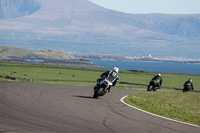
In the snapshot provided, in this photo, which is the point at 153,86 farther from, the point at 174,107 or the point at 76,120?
the point at 76,120

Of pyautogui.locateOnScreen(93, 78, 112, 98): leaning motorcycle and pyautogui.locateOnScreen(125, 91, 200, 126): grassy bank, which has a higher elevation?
pyautogui.locateOnScreen(93, 78, 112, 98): leaning motorcycle

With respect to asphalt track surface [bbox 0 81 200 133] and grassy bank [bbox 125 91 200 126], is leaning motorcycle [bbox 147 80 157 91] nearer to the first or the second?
grassy bank [bbox 125 91 200 126]

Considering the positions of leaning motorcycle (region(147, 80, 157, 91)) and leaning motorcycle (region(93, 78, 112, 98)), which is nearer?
leaning motorcycle (region(93, 78, 112, 98))

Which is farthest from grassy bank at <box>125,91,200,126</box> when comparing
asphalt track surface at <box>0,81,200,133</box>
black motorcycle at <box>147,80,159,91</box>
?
black motorcycle at <box>147,80,159,91</box>

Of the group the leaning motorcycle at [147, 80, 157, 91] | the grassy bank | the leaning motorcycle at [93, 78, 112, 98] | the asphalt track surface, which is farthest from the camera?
the leaning motorcycle at [147, 80, 157, 91]

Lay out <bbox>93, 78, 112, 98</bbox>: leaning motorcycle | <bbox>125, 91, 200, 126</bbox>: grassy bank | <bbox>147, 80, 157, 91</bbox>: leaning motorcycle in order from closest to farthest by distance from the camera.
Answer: <bbox>125, 91, 200, 126</bbox>: grassy bank → <bbox>93, 78, 112, 98</bbox>: leaning motorcycle → <bbox>147, 80, 157, 91</bbox>: leaning motorcycle

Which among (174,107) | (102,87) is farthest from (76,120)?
(102,87)

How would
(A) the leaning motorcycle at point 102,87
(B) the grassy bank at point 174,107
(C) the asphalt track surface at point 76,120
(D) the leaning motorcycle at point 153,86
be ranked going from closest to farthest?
(C) the asphalt track surface at point 76,120 < (B) the grassy bank at point 174,107 < (A) the leaning motorcycle at point 102,87 < (D) the leaning motorcycle at point 153,86

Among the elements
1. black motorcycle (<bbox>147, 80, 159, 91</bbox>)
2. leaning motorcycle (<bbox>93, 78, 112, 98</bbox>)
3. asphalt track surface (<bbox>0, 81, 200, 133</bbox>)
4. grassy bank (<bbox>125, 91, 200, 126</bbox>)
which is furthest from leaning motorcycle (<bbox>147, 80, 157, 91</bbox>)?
asphalt track surface (<bbox>0, 81, 200, 133</bbox>)

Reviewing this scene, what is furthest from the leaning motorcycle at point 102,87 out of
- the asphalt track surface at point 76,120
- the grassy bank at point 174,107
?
the asphalt track surface at point 76,120

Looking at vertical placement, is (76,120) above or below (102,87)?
below

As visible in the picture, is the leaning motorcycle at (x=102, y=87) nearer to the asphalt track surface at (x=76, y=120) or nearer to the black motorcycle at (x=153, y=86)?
the asphalt track surface at (x=76, y=120)

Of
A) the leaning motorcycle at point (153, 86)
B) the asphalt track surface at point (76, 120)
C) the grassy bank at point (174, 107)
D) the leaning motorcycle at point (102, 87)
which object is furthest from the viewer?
the leaning motorcycle at point (153, 86)

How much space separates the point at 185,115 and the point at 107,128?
18.3 feet
